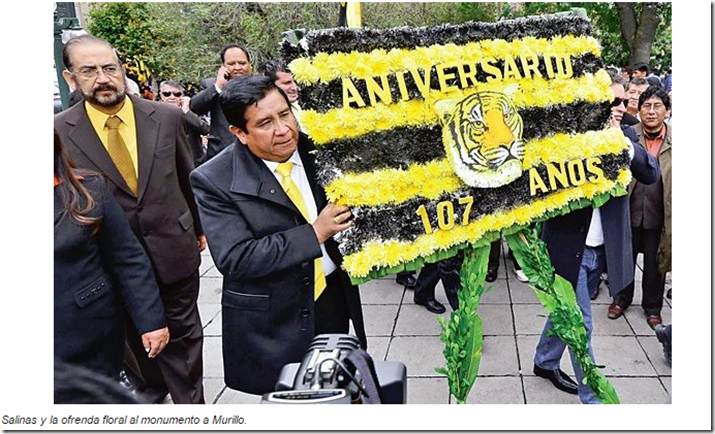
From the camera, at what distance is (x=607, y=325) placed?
3822mm

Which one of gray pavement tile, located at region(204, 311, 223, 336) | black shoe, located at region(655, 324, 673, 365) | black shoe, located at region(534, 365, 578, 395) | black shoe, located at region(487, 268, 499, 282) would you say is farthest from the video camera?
black shoe, located at region(487, 268, 499, 282)

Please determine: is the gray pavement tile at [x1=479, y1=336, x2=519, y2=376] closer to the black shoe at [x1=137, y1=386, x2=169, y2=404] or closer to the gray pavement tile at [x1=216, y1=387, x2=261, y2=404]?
the gray pavement tile at [x1=216, y1=387, x2=261, y2=404]

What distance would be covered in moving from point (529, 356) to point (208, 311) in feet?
7.28

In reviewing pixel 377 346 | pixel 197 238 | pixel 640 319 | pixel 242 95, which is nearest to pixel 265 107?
pixel 242 95

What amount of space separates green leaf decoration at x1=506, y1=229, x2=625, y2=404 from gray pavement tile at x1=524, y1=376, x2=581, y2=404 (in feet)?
2.29

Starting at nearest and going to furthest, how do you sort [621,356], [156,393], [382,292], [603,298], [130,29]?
[156,393], [621,356], [603,298], [382,292], [130,29]

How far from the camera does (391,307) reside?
4227 millimetres

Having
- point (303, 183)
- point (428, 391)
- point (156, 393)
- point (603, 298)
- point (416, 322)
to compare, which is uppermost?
point (303, 183)

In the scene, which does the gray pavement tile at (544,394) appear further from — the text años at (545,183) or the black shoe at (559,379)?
the text años at (545,183)

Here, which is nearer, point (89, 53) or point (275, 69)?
point (89, 53)

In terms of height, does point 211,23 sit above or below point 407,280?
above

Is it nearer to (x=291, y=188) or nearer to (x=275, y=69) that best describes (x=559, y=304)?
(x=291, y=188)

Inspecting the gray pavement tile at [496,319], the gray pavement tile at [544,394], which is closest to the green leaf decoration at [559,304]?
the gray pavement tile at [544,394]

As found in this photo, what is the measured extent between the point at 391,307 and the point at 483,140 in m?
2.29
